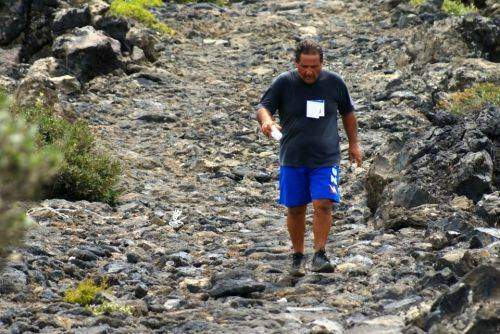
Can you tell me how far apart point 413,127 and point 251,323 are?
11214 millimetres

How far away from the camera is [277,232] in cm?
1261

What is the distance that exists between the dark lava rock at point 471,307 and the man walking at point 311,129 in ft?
9.17

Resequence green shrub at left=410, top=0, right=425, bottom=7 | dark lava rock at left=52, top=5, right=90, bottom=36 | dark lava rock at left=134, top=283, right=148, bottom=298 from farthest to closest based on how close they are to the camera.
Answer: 1. green shrub at left=410, top=0, right=425, bottom=7
2. dark lava rock at left=52, top=5, right=90, bottom=36
3. dark lava rock at left=134, top=283, right=148, bottom=298

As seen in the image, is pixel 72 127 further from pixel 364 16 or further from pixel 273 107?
pixel 364 16

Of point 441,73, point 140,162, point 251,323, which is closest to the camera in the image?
point 251,323

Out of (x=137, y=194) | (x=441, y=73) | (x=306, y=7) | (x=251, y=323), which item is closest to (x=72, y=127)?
(x=137, y=194)

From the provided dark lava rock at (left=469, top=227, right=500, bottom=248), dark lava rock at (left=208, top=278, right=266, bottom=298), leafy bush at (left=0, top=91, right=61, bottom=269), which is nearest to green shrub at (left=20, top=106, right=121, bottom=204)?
dark lava rock at (left=208, top=278, right=266, bottom=298)

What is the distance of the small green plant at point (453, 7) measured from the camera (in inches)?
1147

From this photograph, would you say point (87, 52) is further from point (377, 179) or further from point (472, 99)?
point (377, 179)

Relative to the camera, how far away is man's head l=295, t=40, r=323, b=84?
907cm

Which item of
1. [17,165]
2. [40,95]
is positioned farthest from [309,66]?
[40,95]

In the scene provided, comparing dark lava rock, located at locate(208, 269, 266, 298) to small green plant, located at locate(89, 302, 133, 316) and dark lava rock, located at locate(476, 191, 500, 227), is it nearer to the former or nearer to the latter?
small green plant, located at locate(89, 302, 133, 316)

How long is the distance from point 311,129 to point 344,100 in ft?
1.51

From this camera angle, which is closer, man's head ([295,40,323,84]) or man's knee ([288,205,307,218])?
man's head ([295,40,323,84])
